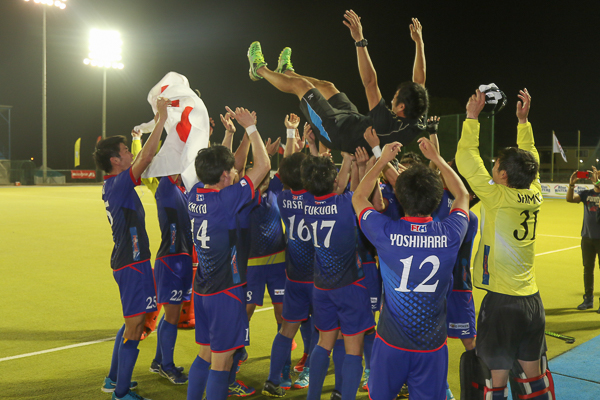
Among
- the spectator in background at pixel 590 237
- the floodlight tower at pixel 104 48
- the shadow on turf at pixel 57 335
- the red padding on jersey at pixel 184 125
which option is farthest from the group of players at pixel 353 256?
the floodlight tower at pixel 104 48

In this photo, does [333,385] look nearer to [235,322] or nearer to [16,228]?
[235,322]

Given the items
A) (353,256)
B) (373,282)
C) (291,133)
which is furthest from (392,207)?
(291,133)

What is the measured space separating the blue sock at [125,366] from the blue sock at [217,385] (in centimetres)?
99

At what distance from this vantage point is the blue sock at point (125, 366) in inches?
166

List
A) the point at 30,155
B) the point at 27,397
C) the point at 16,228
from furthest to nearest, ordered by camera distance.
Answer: the point at 30,155
the point at 16,228
the point at 27,397

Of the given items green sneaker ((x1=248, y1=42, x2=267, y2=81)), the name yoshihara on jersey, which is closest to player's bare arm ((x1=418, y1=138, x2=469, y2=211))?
the name yoshihara on jersey

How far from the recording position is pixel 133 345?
432 centimetres

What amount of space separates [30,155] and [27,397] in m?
64.0

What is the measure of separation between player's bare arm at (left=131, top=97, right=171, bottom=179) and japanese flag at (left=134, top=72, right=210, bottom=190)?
11.9 inches

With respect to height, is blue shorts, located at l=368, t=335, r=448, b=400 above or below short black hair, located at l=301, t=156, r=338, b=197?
below

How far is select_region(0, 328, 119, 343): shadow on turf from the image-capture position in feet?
19.7

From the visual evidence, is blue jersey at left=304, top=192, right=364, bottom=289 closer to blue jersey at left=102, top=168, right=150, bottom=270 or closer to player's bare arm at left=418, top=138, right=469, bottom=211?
player's bare arm at left=418, top=138, right=469, bottom=211

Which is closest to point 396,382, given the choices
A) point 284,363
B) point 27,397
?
point 284,363

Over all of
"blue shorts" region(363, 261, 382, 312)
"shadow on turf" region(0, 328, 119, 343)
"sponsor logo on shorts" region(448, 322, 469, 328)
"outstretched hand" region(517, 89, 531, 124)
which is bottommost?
"shadow on turf" region(0, 328, 119, 343)
